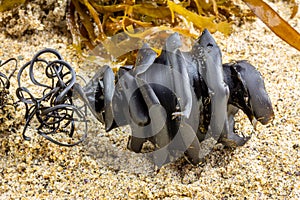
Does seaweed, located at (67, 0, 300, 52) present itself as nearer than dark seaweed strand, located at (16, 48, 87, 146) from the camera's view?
No

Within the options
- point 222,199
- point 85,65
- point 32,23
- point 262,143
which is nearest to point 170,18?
point 85,65

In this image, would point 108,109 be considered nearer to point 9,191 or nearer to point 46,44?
point 9,191

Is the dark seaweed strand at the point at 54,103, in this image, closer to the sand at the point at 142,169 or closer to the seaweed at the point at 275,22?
the sand at the point at 142,169

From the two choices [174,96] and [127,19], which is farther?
[127,19]

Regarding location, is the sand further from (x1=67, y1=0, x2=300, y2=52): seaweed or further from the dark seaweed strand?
(x1=67, y1=0, x2=300, y2=52): seaweed

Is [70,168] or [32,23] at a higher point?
[32,23]

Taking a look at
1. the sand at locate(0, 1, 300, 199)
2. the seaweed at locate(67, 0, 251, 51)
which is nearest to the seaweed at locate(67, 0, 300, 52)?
the seaweed at locate(67, 0, 251, 51)

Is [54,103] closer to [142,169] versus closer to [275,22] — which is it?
[142,169]

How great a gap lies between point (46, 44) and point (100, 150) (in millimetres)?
429

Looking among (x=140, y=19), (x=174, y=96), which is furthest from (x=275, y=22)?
(x=174, y=96)

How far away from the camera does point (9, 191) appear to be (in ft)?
3.10

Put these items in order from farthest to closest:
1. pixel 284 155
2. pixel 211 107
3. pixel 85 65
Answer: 1. pixel 85 65
2. pixel 284 155
3. pixel 211 107

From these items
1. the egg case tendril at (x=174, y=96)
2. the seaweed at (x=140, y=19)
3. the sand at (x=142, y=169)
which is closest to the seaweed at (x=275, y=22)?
the seaweed at (x=140, y=19)

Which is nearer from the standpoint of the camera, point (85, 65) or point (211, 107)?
point (211, 107)
